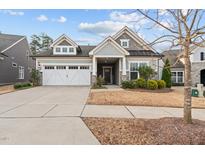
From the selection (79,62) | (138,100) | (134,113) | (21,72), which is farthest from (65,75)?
(134,113)

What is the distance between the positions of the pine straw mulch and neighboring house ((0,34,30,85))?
23013 mm

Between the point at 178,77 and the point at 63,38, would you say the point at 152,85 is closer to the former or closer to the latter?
the point at 63,38

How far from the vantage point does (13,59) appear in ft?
94.5

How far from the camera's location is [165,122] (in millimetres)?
6199

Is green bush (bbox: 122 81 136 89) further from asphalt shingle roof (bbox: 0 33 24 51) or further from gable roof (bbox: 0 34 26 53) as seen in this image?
asphalt shingle roof (bbox: 0 33 24 51)

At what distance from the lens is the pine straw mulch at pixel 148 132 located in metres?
4.81

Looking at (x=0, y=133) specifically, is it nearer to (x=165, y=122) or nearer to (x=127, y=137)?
(x=127, y=137)

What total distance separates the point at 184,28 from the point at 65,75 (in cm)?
1933

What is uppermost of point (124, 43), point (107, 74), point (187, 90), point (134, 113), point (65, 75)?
point (124, 43)

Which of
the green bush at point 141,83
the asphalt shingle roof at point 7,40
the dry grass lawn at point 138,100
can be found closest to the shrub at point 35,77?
the asphalt shingle roof at point 7,40

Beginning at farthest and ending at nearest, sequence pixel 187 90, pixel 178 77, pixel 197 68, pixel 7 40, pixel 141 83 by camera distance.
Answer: pixel 7 40
pixel 178 77
pixel 197 68
pixel 141 83
pixel 187 90

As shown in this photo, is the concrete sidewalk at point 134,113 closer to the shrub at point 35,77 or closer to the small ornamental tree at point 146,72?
the small ornamental tree at point 146,72

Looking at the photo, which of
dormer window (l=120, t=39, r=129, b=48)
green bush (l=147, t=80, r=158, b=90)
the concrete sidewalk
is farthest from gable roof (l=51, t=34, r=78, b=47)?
the concrete sidewalk
